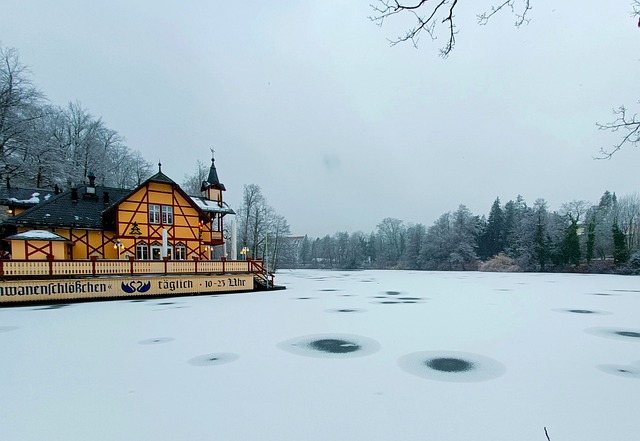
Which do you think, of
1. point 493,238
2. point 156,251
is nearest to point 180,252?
point 156,251

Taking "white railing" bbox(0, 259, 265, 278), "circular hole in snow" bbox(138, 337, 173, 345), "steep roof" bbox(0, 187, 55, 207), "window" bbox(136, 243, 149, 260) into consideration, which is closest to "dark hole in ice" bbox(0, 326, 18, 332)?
"circular hole in snow" bbox(138, 337, 173, 345)

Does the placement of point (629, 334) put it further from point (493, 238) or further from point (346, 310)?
point (493, 238)

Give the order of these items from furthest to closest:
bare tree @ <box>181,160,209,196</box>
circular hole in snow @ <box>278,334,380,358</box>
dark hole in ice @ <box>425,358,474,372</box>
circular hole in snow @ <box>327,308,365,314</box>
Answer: bare tree @ <box>181,160,209,196</box> → circular hole in snow @ <box>327,308,365,314</box> → circular hole in snow @ <box>278,334,380,358</box> → dark hole in ice @ <box>425,358,474,372</box>

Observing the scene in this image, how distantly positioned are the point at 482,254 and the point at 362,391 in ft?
200

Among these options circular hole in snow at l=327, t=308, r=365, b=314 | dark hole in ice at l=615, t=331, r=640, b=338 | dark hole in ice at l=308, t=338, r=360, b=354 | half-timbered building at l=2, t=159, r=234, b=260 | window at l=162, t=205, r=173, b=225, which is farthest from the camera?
window at l=162, t=205, r=173, b=225

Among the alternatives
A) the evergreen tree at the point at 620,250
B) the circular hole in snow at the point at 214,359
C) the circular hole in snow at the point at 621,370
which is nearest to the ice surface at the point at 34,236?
the circular hole in snow at the point at 214,359

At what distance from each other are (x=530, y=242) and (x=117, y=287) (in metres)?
50.7

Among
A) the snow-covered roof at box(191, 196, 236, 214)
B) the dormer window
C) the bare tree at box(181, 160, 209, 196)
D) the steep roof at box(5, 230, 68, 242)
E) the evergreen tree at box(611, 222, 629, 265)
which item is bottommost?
the evergreen tree at box(611, 222, 629, 265)

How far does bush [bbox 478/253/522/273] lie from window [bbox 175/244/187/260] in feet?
139

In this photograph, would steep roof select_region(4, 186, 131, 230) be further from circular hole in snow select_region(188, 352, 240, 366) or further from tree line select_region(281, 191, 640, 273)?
tree line select_region(281, 191, 640, 273)

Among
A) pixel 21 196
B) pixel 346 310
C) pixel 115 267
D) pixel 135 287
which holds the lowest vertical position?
pixel 346 310

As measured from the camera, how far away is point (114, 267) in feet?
43.5

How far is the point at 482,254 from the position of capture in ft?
187

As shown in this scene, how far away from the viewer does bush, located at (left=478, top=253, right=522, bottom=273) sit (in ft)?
145
